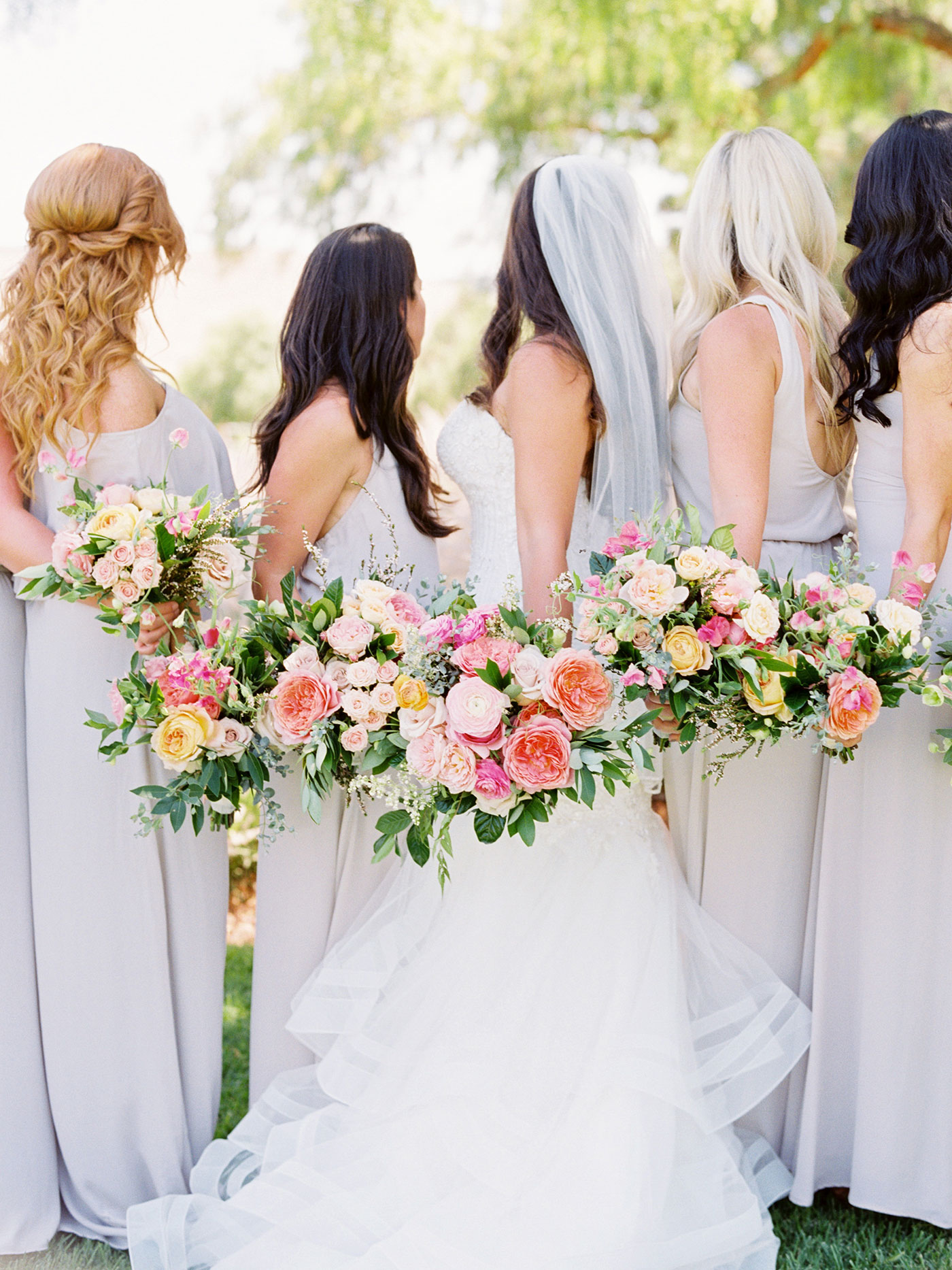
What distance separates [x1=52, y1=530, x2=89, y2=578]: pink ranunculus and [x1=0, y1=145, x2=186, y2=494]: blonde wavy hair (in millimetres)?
328

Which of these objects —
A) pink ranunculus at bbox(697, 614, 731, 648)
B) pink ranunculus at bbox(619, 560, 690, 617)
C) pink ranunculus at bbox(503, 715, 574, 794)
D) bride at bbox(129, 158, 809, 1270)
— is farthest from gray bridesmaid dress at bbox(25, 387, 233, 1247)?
pink ranunculus at bbox(697, 614, 731, 648)

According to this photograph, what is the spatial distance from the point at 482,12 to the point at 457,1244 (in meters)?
7.51

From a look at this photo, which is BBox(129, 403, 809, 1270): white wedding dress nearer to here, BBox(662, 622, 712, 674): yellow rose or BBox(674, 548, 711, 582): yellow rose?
BBox(662, 622, 712, 674): yellow rose

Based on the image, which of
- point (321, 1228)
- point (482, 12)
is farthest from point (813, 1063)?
point (482, 12)

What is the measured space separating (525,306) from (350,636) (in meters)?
1.04

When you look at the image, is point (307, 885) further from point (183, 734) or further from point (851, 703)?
point (851, 703)

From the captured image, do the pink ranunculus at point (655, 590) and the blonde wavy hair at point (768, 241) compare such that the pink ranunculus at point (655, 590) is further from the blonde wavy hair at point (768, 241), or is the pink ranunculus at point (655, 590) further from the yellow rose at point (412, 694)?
the blonde wavy hair at point (768, 241)

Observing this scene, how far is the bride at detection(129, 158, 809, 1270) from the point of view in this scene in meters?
2.69

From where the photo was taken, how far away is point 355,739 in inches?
105

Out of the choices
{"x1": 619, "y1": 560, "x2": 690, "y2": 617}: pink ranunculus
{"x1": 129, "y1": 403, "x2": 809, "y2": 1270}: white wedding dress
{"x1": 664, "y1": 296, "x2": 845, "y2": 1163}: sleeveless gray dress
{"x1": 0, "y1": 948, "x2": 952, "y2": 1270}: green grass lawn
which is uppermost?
{"x1": 619, "y1": 560, "x2": 690, "y2": 617}: pink ranunculus

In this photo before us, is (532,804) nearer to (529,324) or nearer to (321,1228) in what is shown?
(321,1228)

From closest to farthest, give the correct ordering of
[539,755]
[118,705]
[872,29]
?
[539,755]
[118,705]
[872,29]

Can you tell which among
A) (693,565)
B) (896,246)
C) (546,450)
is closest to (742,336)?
(896,246)

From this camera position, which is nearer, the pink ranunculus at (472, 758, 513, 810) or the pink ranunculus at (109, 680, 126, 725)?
the pink ranunculus at (472, 758, 513, 810)
